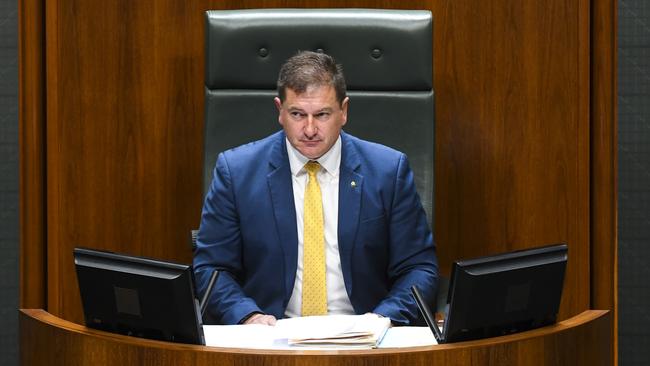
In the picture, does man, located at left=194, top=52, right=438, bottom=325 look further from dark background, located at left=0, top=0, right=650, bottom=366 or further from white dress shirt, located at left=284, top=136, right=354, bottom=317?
dark background, located at left=0, top=0, right=650, bottom=366

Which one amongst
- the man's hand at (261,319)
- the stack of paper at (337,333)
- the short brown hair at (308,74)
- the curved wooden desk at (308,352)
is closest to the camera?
the curved wooden desk at (308,352)

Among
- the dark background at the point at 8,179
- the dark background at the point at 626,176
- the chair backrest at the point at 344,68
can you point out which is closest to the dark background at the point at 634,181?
the dark background at the point at 626,176

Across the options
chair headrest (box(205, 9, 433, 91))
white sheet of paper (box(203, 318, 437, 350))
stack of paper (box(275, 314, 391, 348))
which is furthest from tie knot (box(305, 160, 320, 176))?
stack of paper (box(275, 314, 391, 348))

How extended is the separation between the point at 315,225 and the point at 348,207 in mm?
91

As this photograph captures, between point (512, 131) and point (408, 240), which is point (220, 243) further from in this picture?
point (512, 131)

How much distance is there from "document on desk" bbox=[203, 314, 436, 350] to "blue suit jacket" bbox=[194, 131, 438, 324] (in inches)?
18.9

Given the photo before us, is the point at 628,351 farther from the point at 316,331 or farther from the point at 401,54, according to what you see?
the point at 316,331

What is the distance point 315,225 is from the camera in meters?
2.70

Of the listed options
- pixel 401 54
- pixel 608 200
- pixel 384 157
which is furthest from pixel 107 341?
pixel 608 200

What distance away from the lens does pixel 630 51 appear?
10.8 feet

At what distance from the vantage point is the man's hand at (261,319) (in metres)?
2.39

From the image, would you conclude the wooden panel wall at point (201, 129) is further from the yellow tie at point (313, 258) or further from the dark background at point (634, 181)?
the yellow tie at point (313, 258)

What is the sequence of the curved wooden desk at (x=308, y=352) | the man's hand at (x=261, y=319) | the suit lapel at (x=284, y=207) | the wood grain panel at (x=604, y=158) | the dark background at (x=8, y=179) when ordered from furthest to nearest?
the dark background at (x=8, y=179)
the wood grain panel at (x=604, y=158)
the suit lapel at (x=284, y=207)
the man's hand at (x=261, y=319)
the curved wooden desk at (x=308, y=352)

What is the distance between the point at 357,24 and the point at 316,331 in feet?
3.62
